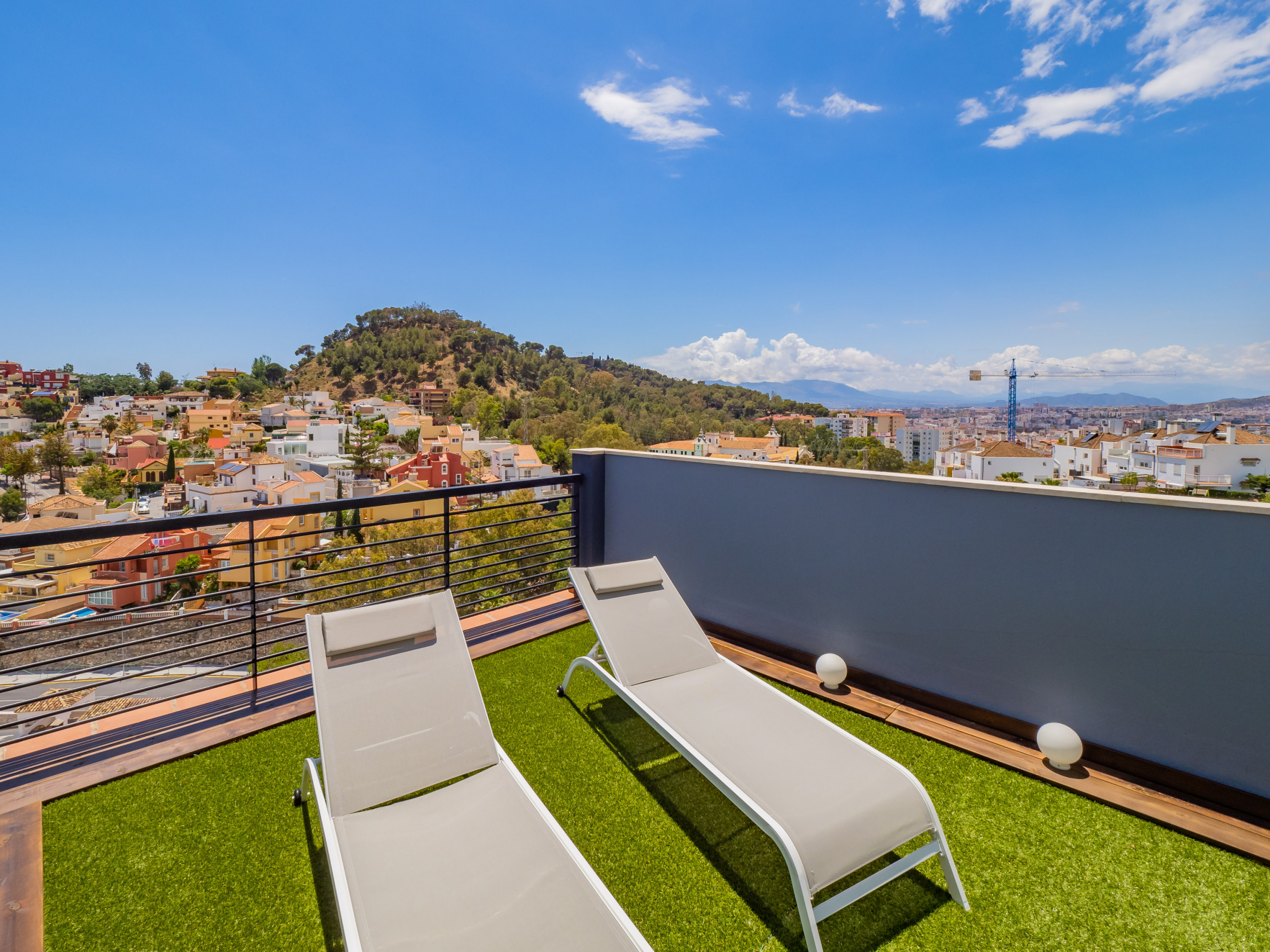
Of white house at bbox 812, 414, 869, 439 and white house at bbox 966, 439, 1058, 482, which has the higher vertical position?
white house at bbox 812, 414, 869, 439

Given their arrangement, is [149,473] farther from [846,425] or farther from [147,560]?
[846,425]

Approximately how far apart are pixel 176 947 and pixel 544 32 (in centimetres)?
1506

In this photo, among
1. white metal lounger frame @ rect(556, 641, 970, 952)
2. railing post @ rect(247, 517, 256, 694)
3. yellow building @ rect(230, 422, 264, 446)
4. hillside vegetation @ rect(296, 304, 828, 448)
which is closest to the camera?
white metal lounger frame @ rect(556, 641, 970, 952)

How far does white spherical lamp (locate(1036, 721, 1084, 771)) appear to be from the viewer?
2633 mm

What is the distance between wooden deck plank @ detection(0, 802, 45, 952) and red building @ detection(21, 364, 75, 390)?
170 ft

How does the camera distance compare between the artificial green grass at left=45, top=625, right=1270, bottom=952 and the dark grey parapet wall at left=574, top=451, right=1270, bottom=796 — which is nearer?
the artificial green grass at left=45, top=625, right=1270, bottom=952

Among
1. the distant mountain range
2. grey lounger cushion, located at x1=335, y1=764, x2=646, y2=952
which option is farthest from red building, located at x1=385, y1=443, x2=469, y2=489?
grey lounger cushion, located at x1=335, y1=764, x2=646, y2=952

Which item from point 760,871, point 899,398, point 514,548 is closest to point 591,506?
point 514,548

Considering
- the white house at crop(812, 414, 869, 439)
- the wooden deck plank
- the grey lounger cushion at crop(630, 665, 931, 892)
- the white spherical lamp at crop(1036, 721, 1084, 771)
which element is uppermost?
the white house at crop(812, 414, 869, 439)

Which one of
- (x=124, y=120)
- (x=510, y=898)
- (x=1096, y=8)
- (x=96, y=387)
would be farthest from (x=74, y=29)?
(x=510, y=898)

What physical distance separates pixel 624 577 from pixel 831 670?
1.28 m

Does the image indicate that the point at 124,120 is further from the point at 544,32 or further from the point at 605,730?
the point at 605,730

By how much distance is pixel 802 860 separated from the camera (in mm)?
1792

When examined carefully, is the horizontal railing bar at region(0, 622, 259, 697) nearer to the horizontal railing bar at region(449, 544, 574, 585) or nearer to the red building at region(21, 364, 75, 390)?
the horizontal railing bar at region(449, 544, 574, 585)
